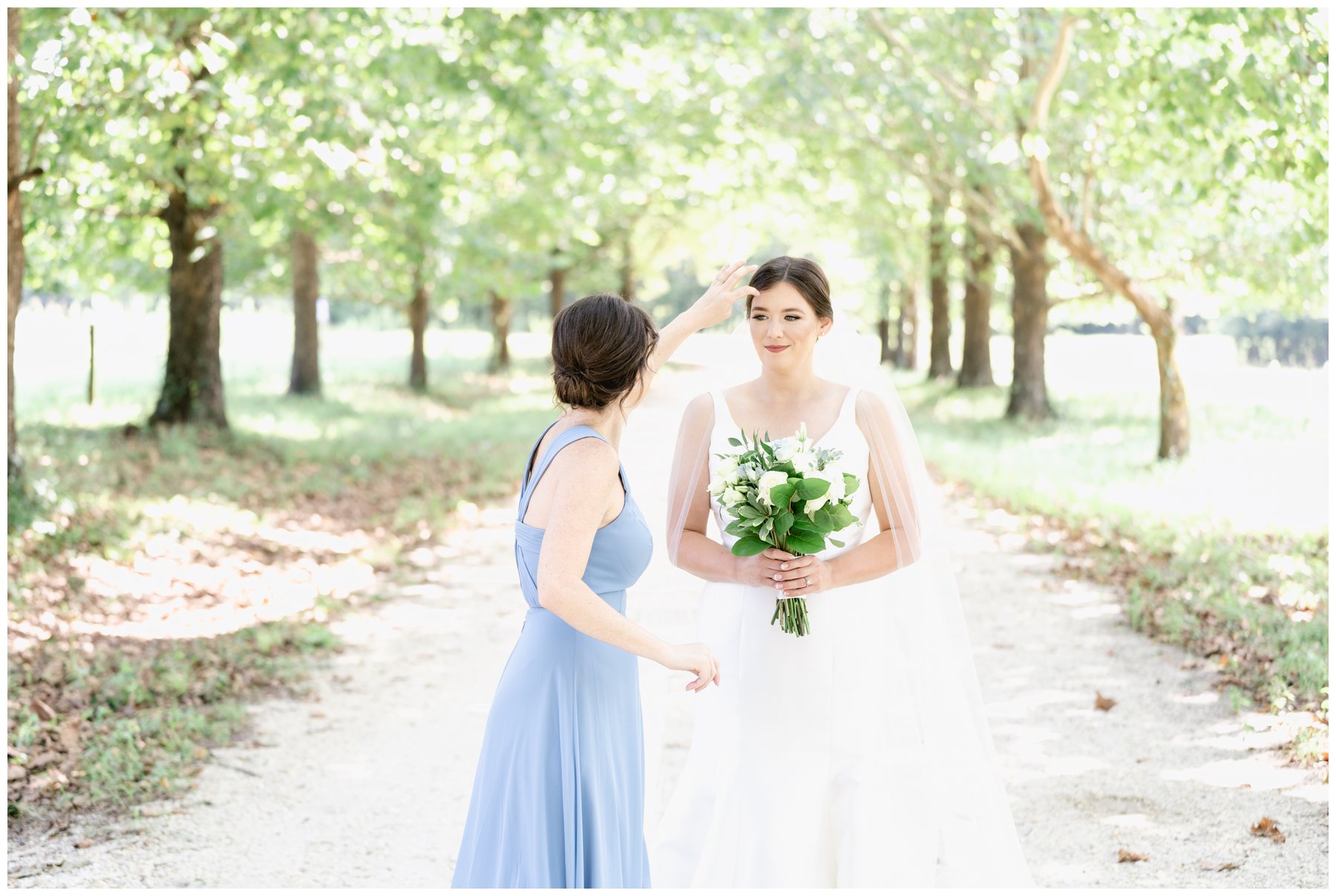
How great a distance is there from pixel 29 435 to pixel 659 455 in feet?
40.6

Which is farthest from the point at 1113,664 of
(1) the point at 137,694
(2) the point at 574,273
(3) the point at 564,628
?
(2) the point at 574,273

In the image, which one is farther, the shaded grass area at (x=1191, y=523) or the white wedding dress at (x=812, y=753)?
the shaded grass area at (x=1191, y=523)

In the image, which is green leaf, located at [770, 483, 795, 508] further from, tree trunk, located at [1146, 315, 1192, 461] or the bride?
tree trunk, located at [1146, 315, 1192, 461]

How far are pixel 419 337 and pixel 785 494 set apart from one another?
27631 mm

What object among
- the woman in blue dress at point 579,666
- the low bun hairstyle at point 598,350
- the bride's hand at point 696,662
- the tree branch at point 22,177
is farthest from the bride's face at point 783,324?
the tree branch at point 22,177

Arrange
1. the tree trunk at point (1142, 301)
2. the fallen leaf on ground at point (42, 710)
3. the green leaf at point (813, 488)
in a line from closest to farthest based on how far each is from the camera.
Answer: the green leaf at point (813, 488), the fallen leaf on ground at point (42, 710), the tree trunk at point (1142, 301)

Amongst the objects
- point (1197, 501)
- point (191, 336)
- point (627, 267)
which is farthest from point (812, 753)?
point (627, 267)

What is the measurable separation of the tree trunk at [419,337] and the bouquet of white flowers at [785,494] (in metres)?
26.0

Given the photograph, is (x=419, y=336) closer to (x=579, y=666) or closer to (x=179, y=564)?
(x=179, y=564)

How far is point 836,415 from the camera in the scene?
420cm

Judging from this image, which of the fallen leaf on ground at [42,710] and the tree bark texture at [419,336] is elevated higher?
the tree bark texture at [419,336]

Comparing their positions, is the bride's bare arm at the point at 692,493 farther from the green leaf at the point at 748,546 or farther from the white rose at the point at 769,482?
the white rose at the point at 769,482

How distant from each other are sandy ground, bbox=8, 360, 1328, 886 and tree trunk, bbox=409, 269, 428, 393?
2124 cm

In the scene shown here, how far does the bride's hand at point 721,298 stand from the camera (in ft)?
13.1
